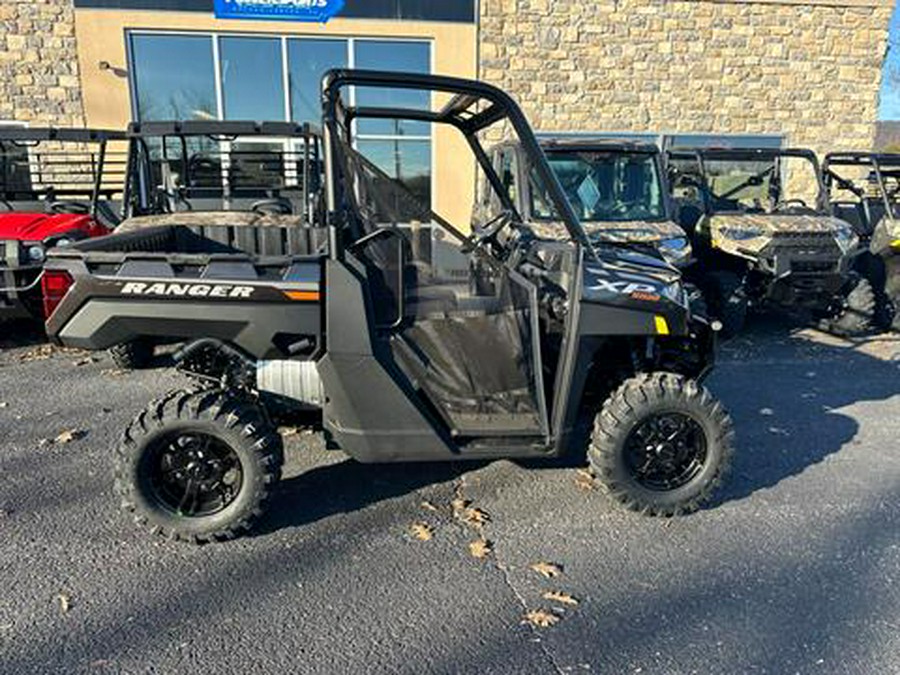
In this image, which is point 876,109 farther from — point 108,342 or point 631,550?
point 108,342

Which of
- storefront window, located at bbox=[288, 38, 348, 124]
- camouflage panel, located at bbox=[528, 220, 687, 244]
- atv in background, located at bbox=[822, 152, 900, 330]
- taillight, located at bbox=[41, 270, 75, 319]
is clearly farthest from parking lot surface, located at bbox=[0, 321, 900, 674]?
storefront window, located at bbox=[288, 38, 348, 124]

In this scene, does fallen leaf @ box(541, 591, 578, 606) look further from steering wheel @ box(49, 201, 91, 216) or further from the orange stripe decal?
steering wheel @ box(49, 201, 91, 216)

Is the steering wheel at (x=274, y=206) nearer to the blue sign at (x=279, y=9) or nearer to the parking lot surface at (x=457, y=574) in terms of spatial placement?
the parking lot surface at (x=457, y=574)

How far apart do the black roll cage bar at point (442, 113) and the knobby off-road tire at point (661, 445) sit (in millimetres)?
817

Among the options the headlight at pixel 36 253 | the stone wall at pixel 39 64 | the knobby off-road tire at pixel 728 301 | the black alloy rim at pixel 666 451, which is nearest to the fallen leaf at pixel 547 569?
the black alloy rim at pixel 666 451

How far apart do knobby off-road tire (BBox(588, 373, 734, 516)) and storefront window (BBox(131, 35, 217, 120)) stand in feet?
33.7

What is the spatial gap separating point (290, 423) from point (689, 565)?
7.11 ft

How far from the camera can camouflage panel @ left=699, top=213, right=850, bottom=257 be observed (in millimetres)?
6672

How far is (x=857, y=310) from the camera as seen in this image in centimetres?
710

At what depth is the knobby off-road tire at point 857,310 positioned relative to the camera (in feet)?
23.2

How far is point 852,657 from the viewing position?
238 centimetres

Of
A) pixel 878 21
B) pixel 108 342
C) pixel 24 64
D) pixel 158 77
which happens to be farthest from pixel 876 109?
pixel 24 64

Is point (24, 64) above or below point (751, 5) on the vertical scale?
below

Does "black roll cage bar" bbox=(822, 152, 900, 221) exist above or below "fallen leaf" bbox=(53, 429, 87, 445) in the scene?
above
